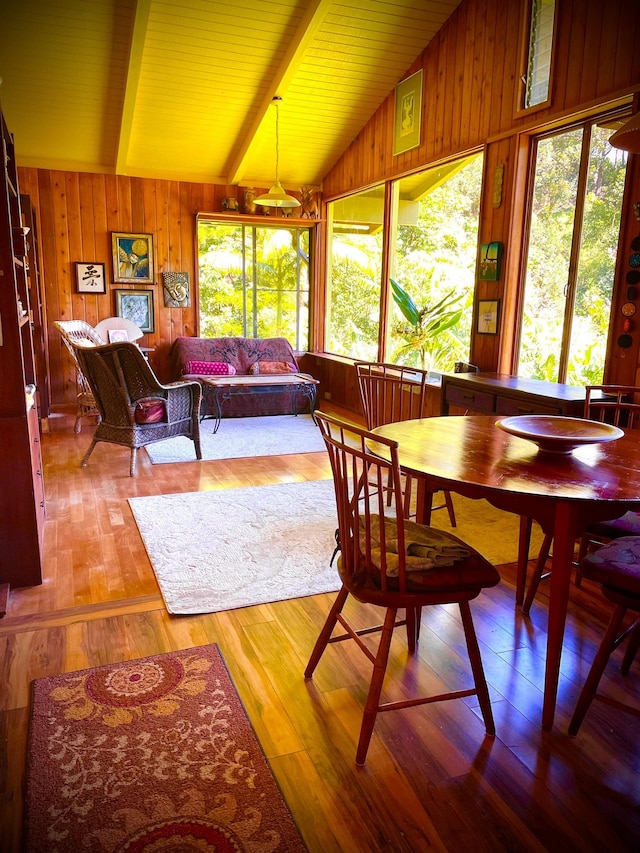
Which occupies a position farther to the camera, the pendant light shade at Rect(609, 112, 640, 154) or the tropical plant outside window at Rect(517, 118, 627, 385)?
the tropical plant outside window at Rect(517, 118, 627, 385)

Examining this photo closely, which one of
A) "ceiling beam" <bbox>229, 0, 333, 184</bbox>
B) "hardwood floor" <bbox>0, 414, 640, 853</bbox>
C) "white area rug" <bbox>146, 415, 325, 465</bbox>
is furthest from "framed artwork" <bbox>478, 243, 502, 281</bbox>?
"hardwood floor" <bbox>0, 414, 640, 853</bbox>

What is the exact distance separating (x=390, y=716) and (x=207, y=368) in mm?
5672

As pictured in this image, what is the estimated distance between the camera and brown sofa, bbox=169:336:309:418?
6812 millimetres

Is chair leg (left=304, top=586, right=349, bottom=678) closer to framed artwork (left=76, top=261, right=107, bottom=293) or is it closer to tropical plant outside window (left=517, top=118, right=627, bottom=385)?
tropical plant outside window (left=517, top=118, right=627, bottom=385)

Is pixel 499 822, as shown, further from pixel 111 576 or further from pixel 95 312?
pixel 95 312

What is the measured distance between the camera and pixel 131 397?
14.8 feet

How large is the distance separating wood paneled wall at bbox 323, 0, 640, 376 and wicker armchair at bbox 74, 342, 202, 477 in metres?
2.46

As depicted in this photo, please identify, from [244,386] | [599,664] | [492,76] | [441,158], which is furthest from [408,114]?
[599,664]

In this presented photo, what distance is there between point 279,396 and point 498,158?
3.32 metres

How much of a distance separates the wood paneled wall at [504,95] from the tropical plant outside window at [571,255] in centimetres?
15

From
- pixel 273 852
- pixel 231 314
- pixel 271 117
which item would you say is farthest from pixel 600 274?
pixel 231 314

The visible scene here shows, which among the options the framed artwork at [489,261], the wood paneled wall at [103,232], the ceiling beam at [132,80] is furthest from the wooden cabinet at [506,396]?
the wood paneled wall at [103,232]

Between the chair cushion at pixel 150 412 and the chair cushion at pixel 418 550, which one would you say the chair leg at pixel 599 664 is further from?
the chair cushion at pixel 150 412

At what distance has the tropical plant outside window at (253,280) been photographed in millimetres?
7898
